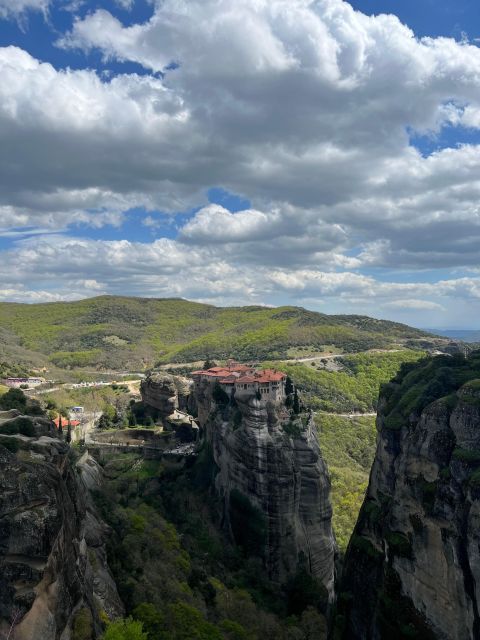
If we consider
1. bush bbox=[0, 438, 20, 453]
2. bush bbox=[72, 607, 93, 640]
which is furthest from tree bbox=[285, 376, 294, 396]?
bush bbox=[0, 438, 20, 453]

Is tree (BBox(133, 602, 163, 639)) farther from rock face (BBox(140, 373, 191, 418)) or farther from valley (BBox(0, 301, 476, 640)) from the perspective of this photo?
rock face (BBox(140, 373, 191, 418))

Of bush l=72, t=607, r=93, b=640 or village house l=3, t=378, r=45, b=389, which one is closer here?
bush l=72, t=607, r=93, b=640

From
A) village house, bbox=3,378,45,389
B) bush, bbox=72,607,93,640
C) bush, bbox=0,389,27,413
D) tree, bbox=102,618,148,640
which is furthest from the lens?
village house, bbox=3,378,45,389

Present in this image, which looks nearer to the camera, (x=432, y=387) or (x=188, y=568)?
(x=432, y=387)

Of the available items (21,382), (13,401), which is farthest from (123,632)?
(21,382)

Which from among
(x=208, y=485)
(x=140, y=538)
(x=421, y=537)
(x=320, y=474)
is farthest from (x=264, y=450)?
(x=421, y=537)

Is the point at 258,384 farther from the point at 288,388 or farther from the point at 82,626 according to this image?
the point at 82,626
